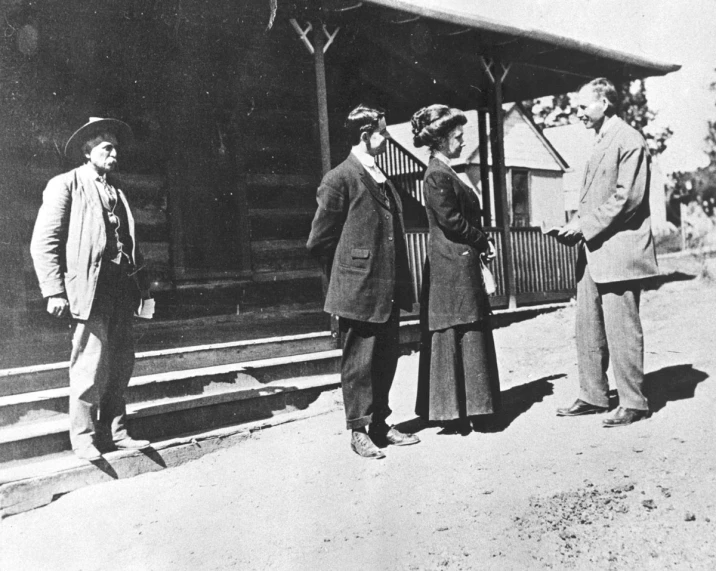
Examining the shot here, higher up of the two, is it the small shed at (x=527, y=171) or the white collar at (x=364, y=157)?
the small shed at (x=527, y=171)

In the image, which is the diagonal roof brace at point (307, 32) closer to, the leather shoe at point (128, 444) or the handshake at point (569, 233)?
the handshake at point (569, 233)

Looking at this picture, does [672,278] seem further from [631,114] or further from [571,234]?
[631,114]

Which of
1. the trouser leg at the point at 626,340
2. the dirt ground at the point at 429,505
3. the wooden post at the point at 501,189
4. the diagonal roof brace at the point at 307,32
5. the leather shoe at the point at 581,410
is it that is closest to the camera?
the dirt ground at the point at 429,505

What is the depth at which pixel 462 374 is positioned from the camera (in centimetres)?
465

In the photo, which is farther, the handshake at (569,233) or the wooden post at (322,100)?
the wooden post at (322,100)

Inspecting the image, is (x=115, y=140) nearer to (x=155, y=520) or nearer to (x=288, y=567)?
(x=155, y=520)

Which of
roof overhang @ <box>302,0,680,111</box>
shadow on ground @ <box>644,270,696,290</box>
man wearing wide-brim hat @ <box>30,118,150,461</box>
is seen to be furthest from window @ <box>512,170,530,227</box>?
man wearing wide-brim hat @ <box>30,118,150,461</box>

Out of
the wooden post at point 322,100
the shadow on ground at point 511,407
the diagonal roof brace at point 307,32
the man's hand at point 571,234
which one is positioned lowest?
the shadow on ground at point 511,407

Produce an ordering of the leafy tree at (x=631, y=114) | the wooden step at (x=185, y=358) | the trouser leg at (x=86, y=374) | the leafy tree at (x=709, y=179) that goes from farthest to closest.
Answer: the leafy tree at (x=631, y=114) → the leafy tree at (x=709, y=179) → the wooden step at (x=185, y=358) → the trouser leg at (x=86, y=374)

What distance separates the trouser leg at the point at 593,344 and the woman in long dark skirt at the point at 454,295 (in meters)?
0.72

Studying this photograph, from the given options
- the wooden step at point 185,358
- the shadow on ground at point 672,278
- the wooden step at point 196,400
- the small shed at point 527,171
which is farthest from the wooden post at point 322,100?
the small shed at point 527,171

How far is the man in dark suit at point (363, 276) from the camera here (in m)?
4.41

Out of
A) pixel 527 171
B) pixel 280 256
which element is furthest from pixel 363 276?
pixel 527 171

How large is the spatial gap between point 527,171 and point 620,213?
26.3 metres
